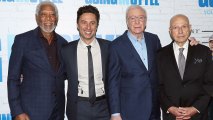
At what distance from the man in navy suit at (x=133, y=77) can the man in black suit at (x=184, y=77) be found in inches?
4.8

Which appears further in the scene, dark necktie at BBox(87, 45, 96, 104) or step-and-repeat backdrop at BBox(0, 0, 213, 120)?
step-and-repeat backdrop at BBox(0, 0, 213, 120)

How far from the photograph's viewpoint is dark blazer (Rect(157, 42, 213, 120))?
2.86m

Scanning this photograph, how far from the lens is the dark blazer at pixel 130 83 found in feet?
9.62

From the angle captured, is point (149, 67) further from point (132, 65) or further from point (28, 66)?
point (28, 66)

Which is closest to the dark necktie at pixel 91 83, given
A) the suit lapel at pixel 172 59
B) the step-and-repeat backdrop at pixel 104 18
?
the suit lapel at pixel 172 59

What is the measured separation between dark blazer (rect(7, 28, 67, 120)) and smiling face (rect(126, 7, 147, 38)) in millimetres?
872

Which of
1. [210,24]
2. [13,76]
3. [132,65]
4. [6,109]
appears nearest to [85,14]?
[132,65]

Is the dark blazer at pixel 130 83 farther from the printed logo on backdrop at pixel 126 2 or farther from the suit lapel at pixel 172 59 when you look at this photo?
the printed logo on backdrop at pixel 126 2

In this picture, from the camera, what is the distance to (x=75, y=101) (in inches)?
115

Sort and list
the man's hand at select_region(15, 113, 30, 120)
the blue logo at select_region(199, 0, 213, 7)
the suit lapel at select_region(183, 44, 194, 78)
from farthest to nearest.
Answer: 1. the blue logo at select_region(199, 0, 213, 7)
2. the suit lapel at select_region(183, 44, 194, 78)
3. the man's hand at select_region(15, 113, 30, 120)

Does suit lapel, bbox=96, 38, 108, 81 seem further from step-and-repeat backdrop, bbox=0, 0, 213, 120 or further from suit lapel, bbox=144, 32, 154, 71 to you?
step-and-repeat backdrop, bbox=0, 0, 213, 120

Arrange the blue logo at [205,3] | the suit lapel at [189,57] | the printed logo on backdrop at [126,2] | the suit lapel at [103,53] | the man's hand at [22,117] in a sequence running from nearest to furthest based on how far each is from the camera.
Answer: the man's hand at [22,117] → the suit lapel at [189,57] → the suit lapel at [103,53] → the printed logo on backdrop at [126,2] → the blue logo at [205,3]

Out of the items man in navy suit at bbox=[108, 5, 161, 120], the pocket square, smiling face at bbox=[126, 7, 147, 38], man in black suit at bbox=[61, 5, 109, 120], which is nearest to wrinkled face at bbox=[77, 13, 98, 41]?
man in black suit at bbox=[61, 5, 109, 120]

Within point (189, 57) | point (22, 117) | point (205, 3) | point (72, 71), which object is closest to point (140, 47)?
point (189, 57)
